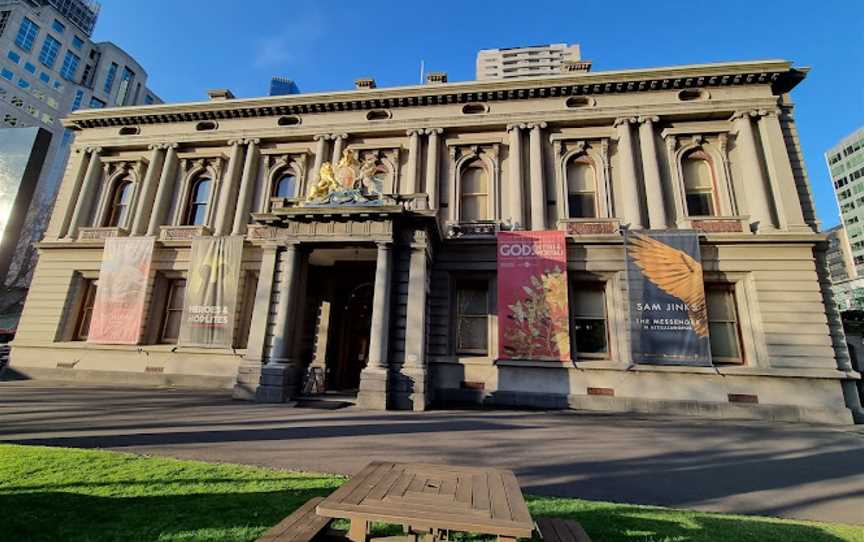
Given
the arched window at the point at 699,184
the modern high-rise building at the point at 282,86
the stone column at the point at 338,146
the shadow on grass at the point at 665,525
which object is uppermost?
the modern high-rise building at the point at 282,86

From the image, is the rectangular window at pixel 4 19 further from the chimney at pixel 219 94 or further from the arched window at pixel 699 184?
the arched window at pixel 699 184

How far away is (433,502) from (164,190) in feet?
66.6

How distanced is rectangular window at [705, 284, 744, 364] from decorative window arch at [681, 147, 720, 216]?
3.11 meters

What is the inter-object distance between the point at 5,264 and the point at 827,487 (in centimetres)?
2027

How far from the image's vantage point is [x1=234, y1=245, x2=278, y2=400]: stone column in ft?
37.5

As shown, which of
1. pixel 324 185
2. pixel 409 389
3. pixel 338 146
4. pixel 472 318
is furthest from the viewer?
pixel 338 146

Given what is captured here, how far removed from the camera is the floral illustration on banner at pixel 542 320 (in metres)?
12.8

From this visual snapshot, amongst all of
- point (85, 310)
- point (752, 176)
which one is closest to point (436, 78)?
point (752, 176)

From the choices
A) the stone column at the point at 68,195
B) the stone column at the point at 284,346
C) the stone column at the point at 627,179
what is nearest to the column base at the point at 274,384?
the stone column at the point at 284,346

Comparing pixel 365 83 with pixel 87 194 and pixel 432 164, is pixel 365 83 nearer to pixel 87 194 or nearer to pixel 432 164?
pixel 432 164

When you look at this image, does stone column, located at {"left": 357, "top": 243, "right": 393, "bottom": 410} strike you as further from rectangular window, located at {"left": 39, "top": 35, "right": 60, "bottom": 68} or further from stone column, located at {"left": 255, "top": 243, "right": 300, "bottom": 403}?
rectangular window, located at {"left": 39, "top": 35, "right": 60, "bottom": 68}

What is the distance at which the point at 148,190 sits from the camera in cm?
1767

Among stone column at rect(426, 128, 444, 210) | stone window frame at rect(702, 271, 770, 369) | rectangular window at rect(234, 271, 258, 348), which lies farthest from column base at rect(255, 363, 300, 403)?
stone window frame at rect(702, 271, 770, 369)

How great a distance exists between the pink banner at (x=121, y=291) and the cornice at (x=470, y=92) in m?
6.96
